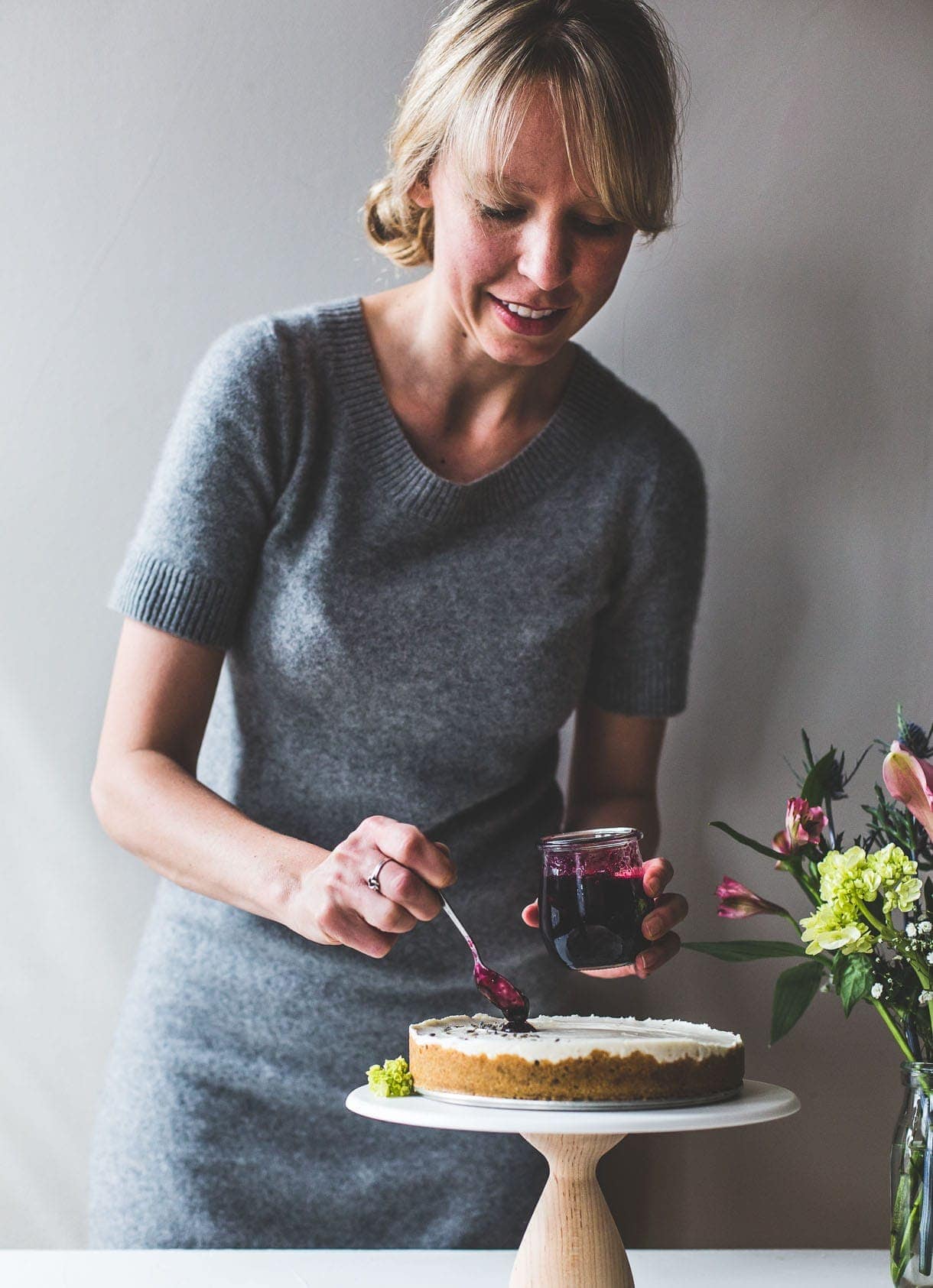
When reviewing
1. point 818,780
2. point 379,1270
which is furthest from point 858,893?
point 379,1270

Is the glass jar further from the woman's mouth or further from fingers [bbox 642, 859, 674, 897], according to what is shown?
the woman's mouth

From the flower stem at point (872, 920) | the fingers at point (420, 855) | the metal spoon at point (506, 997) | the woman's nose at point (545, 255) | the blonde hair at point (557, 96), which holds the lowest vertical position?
the metal spoon at point (506, 997)

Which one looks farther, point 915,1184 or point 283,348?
point 283,348

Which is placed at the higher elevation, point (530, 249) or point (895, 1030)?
point (530, 249)

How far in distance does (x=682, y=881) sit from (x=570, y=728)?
24cm

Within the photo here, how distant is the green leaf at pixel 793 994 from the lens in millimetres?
1062

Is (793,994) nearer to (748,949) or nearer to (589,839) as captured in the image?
(748,949)

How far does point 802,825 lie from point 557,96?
68 cm

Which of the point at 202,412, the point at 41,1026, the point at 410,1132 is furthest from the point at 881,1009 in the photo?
the point at 41,1026

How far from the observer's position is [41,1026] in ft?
5.10

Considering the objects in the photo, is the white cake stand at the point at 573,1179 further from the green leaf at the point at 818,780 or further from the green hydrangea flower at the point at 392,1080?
the green leaf at the point at 818,780

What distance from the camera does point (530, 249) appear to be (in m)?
1.20

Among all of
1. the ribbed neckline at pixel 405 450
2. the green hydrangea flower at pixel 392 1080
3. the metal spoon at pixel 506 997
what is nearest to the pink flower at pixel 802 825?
the metal spoon at pixel 506 997

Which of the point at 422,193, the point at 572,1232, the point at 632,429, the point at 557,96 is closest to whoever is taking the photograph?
the point at 572,1232
